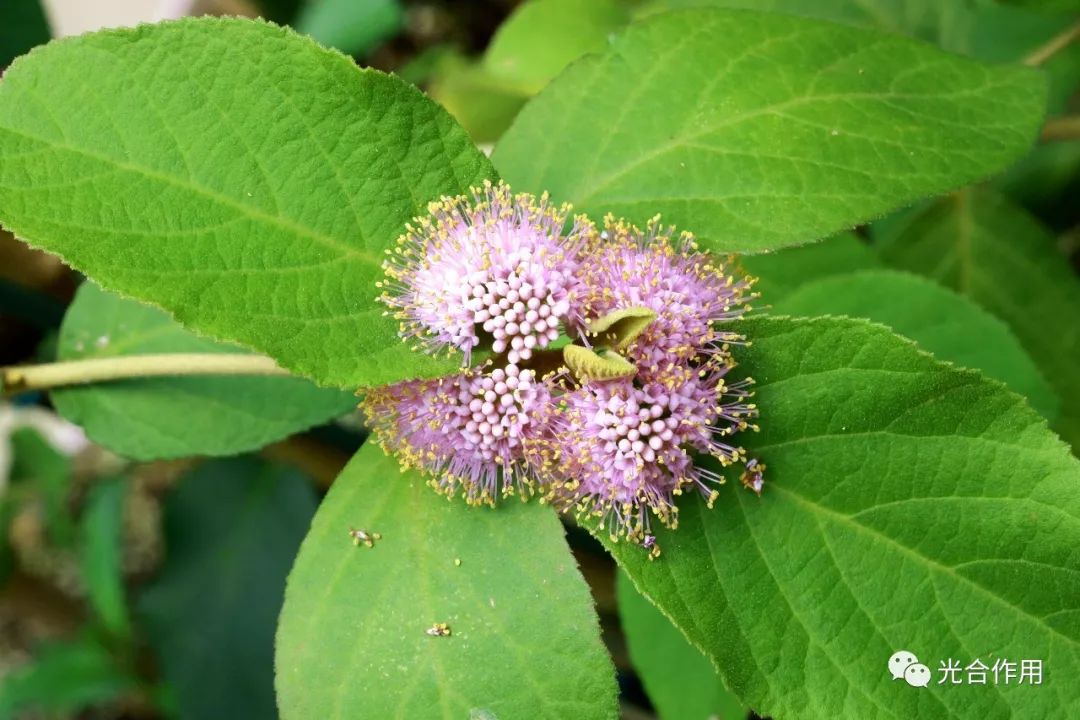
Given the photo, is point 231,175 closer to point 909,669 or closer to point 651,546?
point 651,546

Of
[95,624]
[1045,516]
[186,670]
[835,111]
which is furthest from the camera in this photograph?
[95,624]

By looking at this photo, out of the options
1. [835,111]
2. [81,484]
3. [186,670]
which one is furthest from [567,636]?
[81,484]

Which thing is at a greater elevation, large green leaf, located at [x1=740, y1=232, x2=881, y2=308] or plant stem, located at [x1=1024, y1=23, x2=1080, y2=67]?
plant stem, located at [x1=1024, y1=23, x2=1080, y2=67]

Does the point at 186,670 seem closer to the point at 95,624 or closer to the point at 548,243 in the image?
the point at 95,624

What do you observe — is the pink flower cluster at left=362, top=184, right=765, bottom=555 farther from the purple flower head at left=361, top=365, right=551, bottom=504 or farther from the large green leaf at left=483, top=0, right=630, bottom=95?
the large green leaf at left=483, top=0, right=630, bottom=95

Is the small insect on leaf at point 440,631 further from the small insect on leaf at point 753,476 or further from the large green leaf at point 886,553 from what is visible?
the small insect on leaf at point 753,476

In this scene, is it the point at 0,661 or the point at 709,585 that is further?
the point at 0,661

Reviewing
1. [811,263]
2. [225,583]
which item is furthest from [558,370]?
[225,583]

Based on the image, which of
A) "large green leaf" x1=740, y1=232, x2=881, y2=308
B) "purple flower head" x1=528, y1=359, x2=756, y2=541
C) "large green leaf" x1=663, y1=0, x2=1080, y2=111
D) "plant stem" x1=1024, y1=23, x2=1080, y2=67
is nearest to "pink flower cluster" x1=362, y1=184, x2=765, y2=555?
"purple flower head" x1=528, y1=359, x2=756, y2=541
